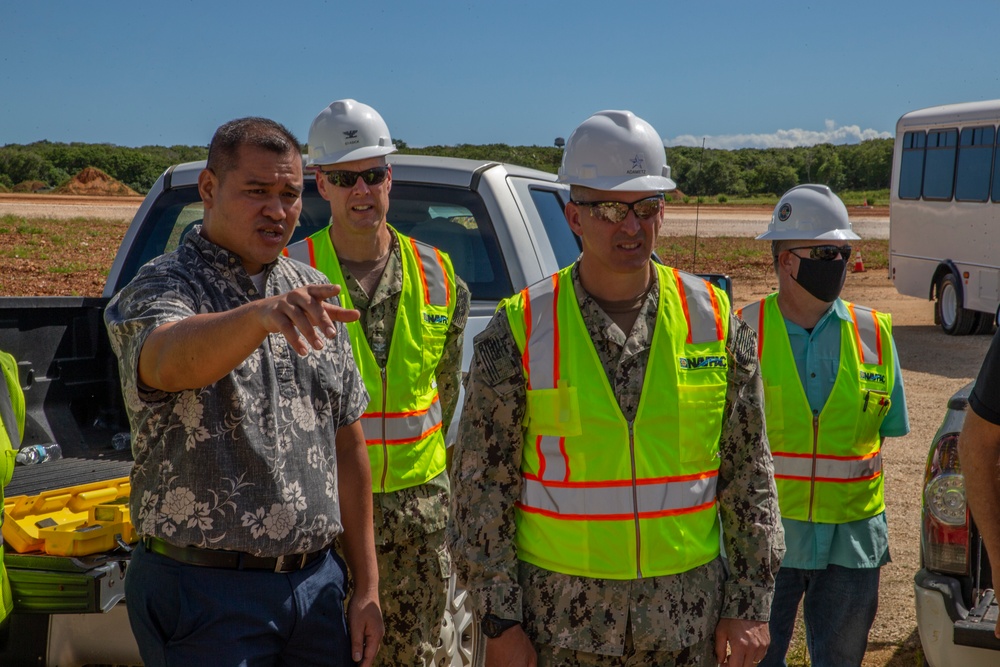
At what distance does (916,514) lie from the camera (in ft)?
25.4

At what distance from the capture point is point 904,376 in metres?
14.0

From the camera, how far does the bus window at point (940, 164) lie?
17.9 meters

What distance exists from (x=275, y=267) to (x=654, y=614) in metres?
1.33

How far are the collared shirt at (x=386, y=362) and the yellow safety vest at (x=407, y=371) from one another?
3cm

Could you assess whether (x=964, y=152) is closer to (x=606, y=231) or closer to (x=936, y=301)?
(x=936, y=301)

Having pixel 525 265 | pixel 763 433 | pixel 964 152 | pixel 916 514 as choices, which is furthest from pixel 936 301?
pixel 763 433

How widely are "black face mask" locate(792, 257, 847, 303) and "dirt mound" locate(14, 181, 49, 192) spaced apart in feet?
243

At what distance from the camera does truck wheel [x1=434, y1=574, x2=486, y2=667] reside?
401cm

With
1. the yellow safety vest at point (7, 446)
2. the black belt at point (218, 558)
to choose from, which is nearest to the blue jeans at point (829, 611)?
the black belt at point (218, 558)

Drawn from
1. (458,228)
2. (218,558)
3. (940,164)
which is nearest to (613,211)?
(218,558)

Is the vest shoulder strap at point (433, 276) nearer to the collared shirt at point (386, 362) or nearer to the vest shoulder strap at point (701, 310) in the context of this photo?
the collared shirt at point (386, 362)

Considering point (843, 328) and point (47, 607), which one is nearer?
point (47, 607)

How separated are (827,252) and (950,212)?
1519 centimetres

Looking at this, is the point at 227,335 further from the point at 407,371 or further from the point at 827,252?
the point at 827,252
